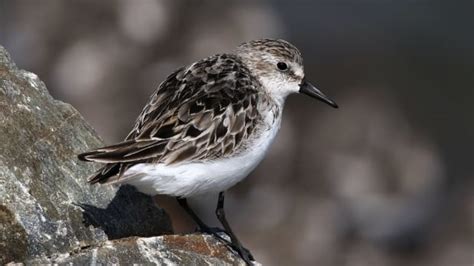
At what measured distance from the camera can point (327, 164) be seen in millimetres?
17016

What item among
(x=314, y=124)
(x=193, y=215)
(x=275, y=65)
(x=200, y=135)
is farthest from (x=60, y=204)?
(x=314, y=124)

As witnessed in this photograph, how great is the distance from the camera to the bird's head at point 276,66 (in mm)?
8523

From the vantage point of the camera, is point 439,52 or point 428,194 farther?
point 439,52

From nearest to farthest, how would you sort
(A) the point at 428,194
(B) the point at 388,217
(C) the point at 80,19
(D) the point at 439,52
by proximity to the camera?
(B) the point at 388,217 → (A) the point at 428,194 → (C) the point at 80,19 → (D) the point at 439,52

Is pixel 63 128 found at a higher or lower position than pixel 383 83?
higher

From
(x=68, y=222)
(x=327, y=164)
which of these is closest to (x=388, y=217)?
(x=327, y=164)

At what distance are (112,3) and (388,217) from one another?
6.02m

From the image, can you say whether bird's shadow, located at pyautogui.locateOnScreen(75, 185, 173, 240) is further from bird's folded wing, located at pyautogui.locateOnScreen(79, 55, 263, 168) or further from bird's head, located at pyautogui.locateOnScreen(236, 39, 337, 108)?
bird's head, located at pyautogui.locateOnScreen(236, 39, 337, 108)

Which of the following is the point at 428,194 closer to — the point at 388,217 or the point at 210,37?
the point at 388,217

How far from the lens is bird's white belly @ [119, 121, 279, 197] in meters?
7.27

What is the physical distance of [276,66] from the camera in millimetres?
8617

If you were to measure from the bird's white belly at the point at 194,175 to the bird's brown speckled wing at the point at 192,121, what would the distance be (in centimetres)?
5

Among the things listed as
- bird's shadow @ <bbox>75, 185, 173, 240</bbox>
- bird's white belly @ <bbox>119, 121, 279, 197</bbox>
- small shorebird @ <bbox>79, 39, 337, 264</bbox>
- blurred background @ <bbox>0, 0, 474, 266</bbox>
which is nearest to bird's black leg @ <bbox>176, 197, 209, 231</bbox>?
small shorebird @ <bbox>79, 39, 337, 264</bbox>

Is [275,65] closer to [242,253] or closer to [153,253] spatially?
[242,253]
